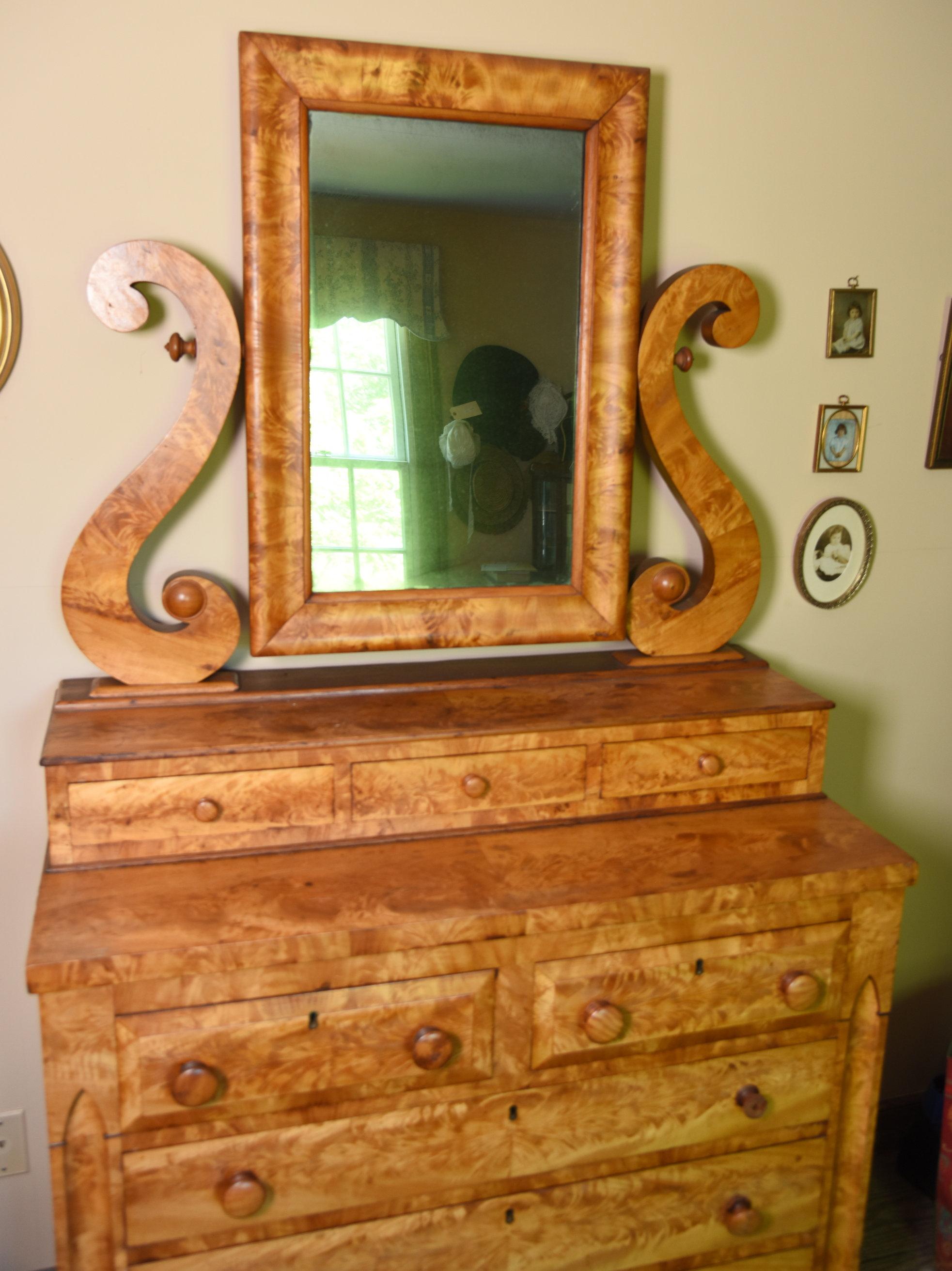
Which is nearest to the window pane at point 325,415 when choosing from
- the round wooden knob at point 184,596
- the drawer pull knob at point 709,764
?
the round wooden knob at point 184,596

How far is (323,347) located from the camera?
166 centimetres

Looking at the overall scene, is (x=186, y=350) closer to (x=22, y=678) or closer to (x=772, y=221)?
(x=22, y=678)

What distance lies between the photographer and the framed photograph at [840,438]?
6.71 feet

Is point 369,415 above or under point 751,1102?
above

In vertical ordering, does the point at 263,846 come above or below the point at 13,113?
below

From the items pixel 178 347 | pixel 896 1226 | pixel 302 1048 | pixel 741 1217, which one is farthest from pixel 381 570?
pixel 896 1226

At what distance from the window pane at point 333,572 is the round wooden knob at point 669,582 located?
563 millimetres

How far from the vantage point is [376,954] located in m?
1.37

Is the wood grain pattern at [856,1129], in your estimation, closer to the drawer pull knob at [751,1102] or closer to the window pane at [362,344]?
the drawer pull knob at [751,1102]

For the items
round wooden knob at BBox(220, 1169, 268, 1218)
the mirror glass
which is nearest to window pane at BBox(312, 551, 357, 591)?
the mirror glass

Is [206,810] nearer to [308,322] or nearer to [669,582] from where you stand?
[308,322]

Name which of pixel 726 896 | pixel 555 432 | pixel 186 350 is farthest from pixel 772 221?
pixel 726 896

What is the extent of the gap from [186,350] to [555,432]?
0.64m

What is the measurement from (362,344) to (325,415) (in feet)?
0.43
